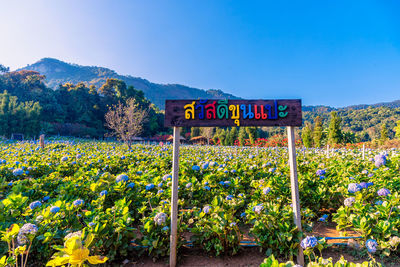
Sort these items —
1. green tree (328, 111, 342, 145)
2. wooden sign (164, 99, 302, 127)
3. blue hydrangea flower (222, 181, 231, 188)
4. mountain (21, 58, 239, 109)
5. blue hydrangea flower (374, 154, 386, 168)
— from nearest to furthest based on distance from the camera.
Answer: wooden sign (164, 99, 302, 127) → blue hydrangea flower (222, 181, 231, 188) → blue hydrangea flower (374, 154, 386, 168) → green tree (328, 111, 342, 145) → mountain (21, 58, 239, 109)

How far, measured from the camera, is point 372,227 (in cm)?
245

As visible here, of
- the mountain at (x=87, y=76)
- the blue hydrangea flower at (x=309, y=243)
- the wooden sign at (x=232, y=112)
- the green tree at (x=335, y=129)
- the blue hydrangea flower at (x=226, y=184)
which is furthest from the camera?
the mountain at (x=87, y=76)

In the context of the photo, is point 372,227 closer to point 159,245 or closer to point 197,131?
point 159,245

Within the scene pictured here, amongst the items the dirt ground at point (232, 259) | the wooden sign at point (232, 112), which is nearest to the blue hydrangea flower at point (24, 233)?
the dirt ground at point (232, 259)

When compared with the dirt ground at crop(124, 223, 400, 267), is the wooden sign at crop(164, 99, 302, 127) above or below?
above

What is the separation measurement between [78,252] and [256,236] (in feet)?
6.70

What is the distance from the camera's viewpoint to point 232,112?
2.36 metres

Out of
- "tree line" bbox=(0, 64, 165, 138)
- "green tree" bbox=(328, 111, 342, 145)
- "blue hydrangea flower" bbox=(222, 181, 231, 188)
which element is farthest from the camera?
"tree line" bbox=(0, 64, 165, 138)

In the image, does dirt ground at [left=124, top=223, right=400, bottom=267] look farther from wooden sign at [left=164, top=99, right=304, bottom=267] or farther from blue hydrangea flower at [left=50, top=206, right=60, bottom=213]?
blue hydrangea flower at [left=50, top=206, right=60, bottom=213]

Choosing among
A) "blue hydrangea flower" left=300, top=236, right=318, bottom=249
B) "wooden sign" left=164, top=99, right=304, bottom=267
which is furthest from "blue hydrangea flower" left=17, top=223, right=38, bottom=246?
"blue hydrangea flower" left=300, top=236, right=318, bottom=249

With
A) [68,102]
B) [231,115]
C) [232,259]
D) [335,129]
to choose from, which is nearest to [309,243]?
[232,259]

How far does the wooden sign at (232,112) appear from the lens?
234 cm

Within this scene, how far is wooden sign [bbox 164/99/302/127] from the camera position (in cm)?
234

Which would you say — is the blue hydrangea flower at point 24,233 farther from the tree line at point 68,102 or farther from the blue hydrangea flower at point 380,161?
the tree line at point 68,102
